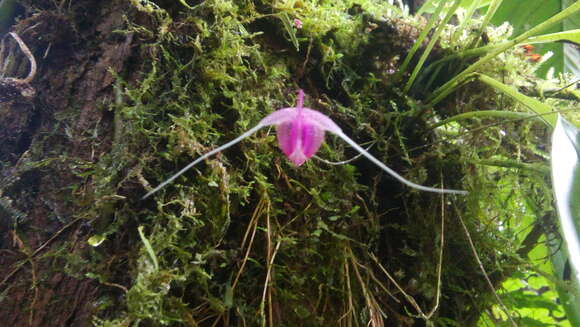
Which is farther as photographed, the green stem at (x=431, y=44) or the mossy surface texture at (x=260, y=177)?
the green stem at (x=431, y=44)

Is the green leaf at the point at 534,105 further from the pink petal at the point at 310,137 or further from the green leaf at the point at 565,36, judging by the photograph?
the pink petal at the point at 310,137

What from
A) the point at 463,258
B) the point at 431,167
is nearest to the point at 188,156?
the point at 431,167

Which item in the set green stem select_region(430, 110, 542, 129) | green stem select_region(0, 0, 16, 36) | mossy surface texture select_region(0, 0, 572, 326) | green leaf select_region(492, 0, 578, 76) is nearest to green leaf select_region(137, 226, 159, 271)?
mossy surface texture select_region(0, 0, 572, 326)

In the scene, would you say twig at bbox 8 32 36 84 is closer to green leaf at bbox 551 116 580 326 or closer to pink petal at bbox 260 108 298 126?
pink petal at bbox 260 108 298 126

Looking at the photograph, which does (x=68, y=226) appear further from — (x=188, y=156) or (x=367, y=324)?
(x=367, y=324)

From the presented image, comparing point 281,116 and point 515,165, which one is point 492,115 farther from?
point 281,116

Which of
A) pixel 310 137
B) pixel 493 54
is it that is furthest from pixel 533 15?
pixel 310 137

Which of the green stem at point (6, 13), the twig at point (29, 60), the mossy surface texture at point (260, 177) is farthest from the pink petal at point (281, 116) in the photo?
the green stem at point (6, 13)

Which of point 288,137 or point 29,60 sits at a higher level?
point 288,137
